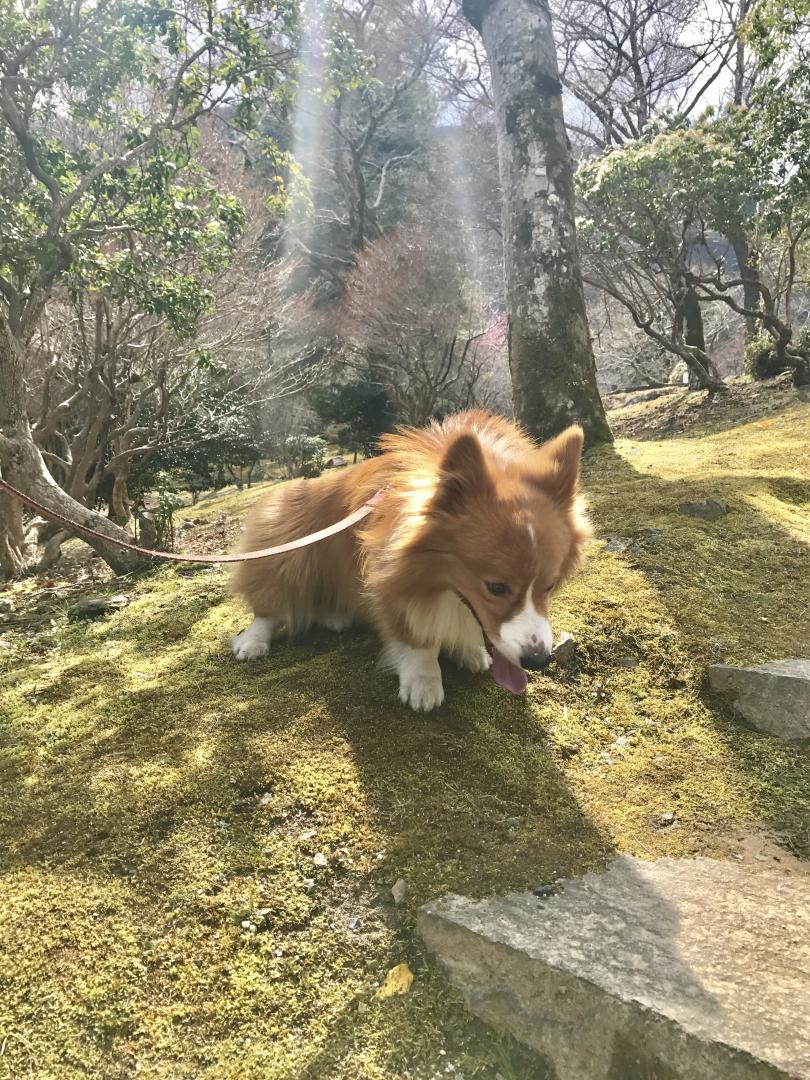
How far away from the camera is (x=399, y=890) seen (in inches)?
66.0

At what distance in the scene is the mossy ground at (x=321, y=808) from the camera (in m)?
1.39

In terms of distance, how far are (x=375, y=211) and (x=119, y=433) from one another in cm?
1781

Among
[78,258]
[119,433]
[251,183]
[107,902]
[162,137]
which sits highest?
[251,183]

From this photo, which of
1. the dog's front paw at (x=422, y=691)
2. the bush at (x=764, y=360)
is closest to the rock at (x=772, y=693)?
the dog's front paw at (x=422, y=691)

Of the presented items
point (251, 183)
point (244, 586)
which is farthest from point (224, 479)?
point (244, 586)

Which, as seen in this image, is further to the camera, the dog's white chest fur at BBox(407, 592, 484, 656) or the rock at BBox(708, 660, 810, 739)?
the dog's white chest fur at BBox(407, 592, 484, 656)

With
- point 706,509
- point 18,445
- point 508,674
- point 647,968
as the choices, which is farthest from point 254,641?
point 706,509

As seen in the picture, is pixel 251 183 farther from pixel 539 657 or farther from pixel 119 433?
pixel 539 657

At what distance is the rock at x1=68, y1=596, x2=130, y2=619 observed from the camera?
12.8ft

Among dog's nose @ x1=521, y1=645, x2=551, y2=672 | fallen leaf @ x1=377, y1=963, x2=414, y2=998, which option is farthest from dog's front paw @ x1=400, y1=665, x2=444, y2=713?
fallen leaf @ x1=377, y1=963, x2=414, y2=998

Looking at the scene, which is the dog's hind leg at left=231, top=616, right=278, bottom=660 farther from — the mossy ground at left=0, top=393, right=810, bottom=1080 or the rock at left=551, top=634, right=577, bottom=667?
the rock at left=551, top=634, right=577, bottom=667

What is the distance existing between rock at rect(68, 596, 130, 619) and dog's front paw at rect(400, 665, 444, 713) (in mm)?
2334

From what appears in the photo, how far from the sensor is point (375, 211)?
74.2 ft

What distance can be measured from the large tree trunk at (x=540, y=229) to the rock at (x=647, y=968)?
4.68 metres
